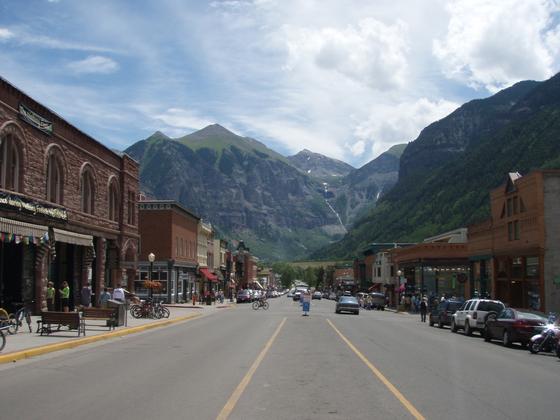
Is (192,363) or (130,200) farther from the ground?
(130,200)

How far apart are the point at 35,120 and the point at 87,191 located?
8377 mm

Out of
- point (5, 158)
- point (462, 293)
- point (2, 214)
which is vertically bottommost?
point (462, 293)

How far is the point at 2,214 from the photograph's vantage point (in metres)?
25.9

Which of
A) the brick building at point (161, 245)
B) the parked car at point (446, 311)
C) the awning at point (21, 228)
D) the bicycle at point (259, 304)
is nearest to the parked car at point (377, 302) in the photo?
the bicycle at point (259, 304)

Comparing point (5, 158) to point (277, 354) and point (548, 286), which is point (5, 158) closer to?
point (277, 354)

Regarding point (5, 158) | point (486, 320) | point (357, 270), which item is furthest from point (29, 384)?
point (357, 270)

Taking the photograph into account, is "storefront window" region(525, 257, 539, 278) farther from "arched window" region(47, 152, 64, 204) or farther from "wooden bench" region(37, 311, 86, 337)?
"wooden bench" region(37, 311, 86, 337)

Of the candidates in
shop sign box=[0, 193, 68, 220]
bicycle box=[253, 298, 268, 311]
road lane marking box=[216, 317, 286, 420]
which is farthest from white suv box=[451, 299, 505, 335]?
bicycle box=[253, 298, 268, 311]

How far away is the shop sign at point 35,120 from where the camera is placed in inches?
1115

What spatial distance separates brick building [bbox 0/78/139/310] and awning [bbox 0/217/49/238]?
0.15ft

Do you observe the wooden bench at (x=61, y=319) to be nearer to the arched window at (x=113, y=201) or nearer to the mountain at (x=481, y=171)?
the arched window at (x=113, y=201)

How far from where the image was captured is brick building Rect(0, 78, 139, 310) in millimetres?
27484

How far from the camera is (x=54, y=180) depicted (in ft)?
107

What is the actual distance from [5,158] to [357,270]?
11437cm
